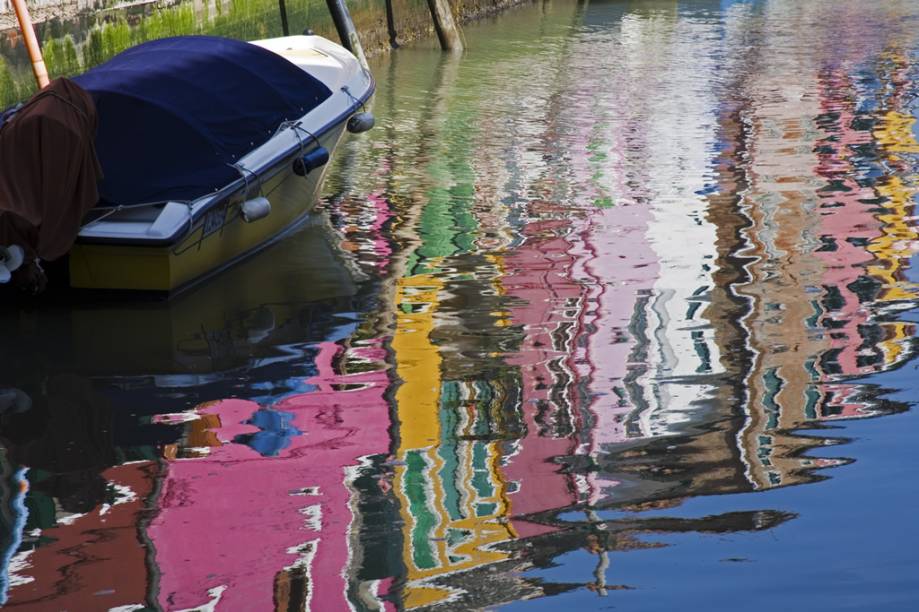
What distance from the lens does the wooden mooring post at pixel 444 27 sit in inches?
696

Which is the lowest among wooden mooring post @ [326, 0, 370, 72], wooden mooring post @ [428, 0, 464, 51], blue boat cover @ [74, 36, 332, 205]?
wooden mooring post @ [428, 0, 464, 51]

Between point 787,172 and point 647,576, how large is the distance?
627 cm

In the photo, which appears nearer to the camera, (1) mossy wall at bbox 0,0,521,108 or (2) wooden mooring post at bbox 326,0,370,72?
(1) mossy wall at bbox 0,0,521,108

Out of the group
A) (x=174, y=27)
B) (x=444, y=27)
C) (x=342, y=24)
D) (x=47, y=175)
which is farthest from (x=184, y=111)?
(x=444, y=27)

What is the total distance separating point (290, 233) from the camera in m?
8.68

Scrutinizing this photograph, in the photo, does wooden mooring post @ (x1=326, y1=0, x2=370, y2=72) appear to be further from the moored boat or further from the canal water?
the moored boat

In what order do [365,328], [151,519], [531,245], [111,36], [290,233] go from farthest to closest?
[111,36], [290,233], [531,245], [365,328], [151,519]

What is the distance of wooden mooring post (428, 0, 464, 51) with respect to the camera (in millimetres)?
17672

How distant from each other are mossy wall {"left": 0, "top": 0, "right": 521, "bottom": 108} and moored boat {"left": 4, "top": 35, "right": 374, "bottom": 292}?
2495mm

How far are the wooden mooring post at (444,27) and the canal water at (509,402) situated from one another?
7094 millimetres

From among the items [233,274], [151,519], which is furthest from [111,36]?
[151,519]

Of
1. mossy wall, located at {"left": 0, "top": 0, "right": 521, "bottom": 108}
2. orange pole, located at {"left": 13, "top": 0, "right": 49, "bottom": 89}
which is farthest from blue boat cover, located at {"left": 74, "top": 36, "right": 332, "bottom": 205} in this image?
mossy wall, located at {"left": 0, "top": 0, "right": 521, "bottom": 108}

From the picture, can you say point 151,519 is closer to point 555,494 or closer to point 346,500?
point 346,500

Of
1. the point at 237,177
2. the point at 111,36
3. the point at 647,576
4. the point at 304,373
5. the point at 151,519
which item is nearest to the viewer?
the point at 647,576
